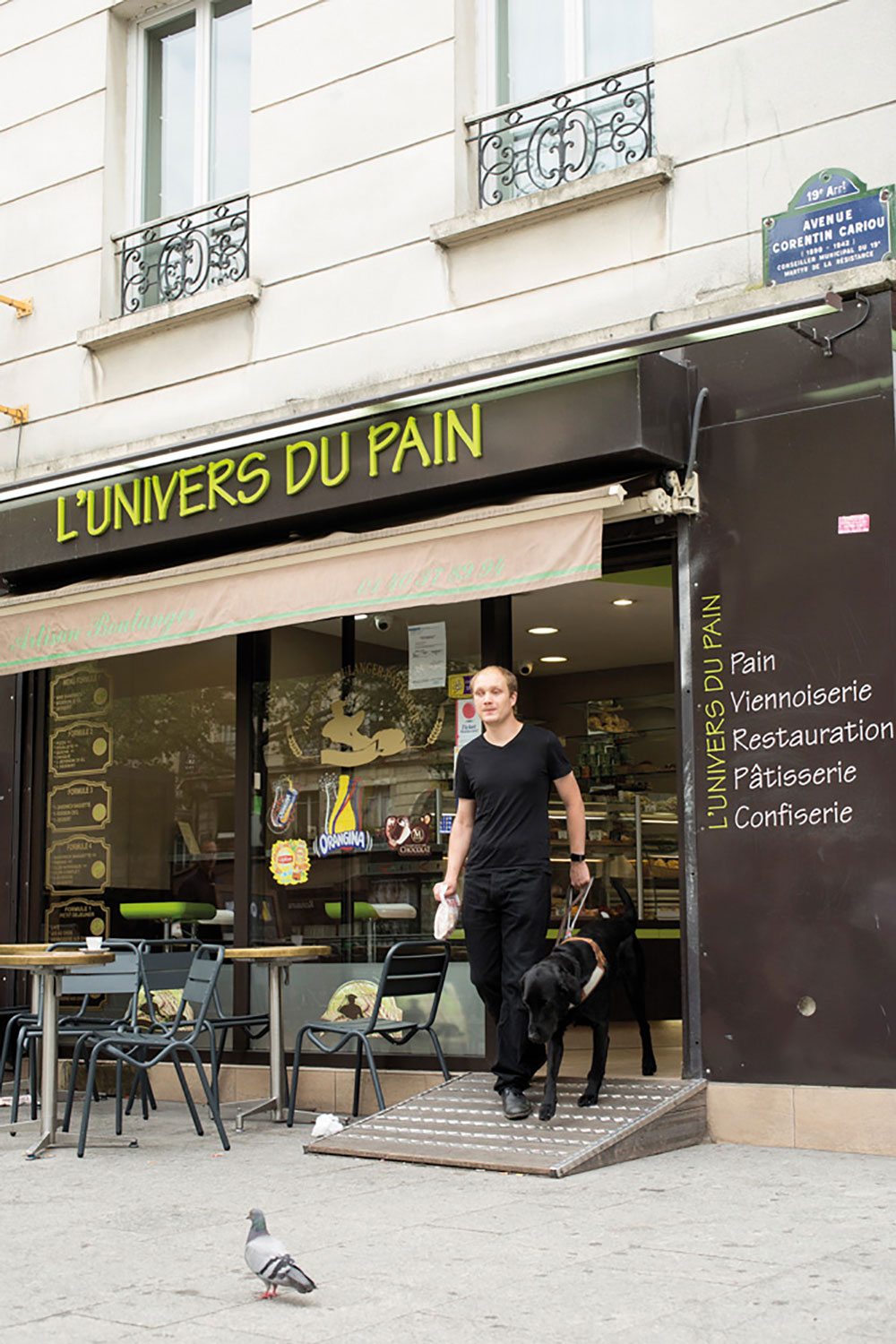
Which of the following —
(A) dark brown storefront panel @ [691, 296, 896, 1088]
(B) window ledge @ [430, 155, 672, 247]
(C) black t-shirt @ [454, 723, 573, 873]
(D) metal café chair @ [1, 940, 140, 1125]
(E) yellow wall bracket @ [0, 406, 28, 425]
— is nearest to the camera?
(A) dark brown storefront panel @ [691, 296, 896, 1088]

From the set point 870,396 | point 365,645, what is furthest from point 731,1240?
point 365,645

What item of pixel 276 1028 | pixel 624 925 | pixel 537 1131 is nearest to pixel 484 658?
pixel 624 925

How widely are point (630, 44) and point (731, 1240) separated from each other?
241 inches

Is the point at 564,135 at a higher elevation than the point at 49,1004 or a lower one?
higher

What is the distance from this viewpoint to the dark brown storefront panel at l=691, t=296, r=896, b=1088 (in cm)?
646

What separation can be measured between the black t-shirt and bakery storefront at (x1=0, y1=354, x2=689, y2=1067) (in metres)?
0.77

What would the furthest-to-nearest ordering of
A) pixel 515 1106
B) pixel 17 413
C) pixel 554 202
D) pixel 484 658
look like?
pixel 17 413
pixel 484 658
pixel 554 202
pixel 515 1106

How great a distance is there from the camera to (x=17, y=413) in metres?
10.1

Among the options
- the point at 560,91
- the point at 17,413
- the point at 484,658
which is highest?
the point at 560,91

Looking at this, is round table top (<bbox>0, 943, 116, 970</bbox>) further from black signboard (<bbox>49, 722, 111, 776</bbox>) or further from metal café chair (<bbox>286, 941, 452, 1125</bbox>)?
black signboard (<bbox>49, 722, 111, 776</bbox>)

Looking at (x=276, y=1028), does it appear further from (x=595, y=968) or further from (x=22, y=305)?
(x=22, y=305)

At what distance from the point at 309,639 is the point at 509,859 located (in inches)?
100

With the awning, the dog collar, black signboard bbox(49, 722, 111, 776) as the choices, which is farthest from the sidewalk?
black signboard bbox(49, 722, 111, 776)

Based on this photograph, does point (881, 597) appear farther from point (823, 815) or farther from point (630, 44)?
point (630, 44)
